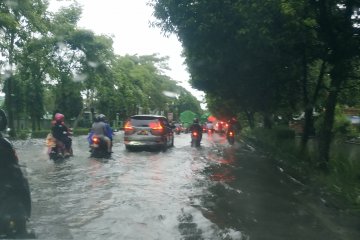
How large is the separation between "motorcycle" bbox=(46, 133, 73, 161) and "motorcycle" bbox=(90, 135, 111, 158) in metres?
1.32

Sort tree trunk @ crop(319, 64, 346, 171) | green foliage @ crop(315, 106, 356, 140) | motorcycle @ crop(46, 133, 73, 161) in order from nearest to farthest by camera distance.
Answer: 1. tree trunk @ crop(319, 64, 346, 171)
2. motorcycle @ crop(46, 133, 73, 161)
3. green foliage @ crop(315, 106, 356, 140)

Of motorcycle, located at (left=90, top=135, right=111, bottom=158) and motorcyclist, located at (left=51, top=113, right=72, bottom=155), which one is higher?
motorcyclist, located at (left=51, top=113, right=72, bottom=155)

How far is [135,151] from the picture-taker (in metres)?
22.4

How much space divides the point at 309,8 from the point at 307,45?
101 inches

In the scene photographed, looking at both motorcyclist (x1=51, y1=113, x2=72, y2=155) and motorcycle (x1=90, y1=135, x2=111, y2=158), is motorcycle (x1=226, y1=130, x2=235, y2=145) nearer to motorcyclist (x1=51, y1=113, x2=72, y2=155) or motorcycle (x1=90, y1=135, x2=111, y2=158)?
motorcycle (x1=90, y1=135, x2=111, y2=158)

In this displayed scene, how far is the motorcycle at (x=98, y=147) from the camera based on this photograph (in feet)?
61.3

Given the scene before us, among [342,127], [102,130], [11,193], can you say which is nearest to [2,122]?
[11,193]

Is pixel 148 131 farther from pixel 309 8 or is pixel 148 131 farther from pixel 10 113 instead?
pixel 10 113

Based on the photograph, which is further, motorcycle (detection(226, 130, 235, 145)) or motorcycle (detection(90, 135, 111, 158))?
motorcycle (detection(226, 130, 235, 145))

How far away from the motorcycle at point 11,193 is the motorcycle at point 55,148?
11214 mm

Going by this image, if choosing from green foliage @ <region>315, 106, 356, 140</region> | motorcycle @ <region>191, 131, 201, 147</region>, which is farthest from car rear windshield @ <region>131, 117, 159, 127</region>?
green foliage @ <region>315, 106, 356, 140</region>

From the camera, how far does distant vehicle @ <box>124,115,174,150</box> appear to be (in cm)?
2222

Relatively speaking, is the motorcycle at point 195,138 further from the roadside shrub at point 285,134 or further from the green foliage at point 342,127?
the green foliage at point 342,127

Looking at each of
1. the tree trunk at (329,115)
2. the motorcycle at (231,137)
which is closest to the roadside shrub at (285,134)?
the motorcycle at (231,137)
